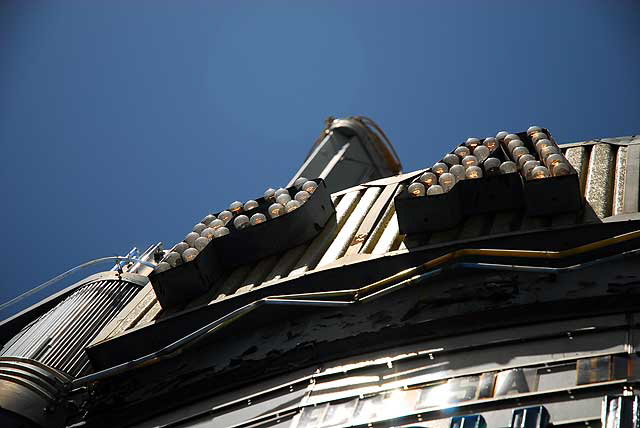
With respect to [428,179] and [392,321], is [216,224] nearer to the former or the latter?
[428,179]

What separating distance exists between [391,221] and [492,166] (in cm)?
203

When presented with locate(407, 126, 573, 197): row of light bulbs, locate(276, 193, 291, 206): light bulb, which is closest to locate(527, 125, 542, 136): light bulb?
locate(407, 126, 573, 197): row of light bulbs

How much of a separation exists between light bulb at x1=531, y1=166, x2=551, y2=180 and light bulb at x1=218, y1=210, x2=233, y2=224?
578 centimetres

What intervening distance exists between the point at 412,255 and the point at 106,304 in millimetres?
7504

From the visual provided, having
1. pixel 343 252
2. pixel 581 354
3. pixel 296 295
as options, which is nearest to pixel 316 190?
pixel 343 252

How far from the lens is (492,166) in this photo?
17.8 metres

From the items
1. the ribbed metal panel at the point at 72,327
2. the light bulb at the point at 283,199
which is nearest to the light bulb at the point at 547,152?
the light bulb at the point at 283,199

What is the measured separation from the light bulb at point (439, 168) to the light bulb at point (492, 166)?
772 millimetres

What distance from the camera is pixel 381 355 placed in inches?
618

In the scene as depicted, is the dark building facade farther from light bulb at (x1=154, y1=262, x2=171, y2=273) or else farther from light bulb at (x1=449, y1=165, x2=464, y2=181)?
light bulb at (x1=449, y1=165, x2=464, y2=181)

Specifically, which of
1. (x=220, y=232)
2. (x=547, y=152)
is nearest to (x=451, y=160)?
(x=547, y=152)

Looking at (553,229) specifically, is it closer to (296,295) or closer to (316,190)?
(296,295)

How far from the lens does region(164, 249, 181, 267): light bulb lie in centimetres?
1883

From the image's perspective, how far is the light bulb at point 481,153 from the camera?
18.6m
